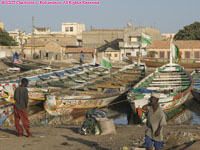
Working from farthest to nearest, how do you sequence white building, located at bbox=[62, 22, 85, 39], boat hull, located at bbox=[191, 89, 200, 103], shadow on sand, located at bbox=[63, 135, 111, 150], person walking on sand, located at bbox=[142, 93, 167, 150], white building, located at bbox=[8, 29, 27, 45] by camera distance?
white building, located at bbox=[62, 22, 85, 39] → white building, located at bbox=[8, 29, 27, 45] → boat hull, located at bbox=[191, 89, 200, 103] → shadow on sand, located at bbox=[63, 135, 111, 150] → person walking on sand, located at bbox=[142, 93, 167, 150]

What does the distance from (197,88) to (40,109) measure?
418 inches

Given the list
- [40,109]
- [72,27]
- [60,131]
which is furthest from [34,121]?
[72,27]

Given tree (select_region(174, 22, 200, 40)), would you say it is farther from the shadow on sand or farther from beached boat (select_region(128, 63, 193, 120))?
the shadow on sand

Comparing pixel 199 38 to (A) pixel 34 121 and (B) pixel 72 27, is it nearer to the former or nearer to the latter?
(B) pixel 72 27

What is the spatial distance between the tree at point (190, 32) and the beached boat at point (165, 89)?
32.7 m

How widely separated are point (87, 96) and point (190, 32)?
1813 inches

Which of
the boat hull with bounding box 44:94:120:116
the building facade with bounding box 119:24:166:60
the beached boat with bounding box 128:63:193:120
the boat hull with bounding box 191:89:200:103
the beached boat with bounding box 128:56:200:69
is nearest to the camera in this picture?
the beached boat with bounding box 128:63:193:120

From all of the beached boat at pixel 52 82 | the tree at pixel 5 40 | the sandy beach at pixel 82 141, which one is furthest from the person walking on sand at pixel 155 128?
the tree at pixel 5 40

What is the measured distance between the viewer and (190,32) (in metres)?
62.6

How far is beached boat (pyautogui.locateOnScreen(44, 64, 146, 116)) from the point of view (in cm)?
1889

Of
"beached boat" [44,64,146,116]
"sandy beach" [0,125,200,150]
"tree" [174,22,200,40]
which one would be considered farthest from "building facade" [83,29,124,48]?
"sandy beach" [0,125,200,150]

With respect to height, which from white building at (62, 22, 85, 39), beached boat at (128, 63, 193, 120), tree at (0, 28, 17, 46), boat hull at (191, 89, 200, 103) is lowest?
boat hull at (191, 89, 200, 103)

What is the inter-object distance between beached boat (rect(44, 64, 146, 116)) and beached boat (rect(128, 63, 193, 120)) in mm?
1429

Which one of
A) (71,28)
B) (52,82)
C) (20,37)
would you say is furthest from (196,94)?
(71,28)
